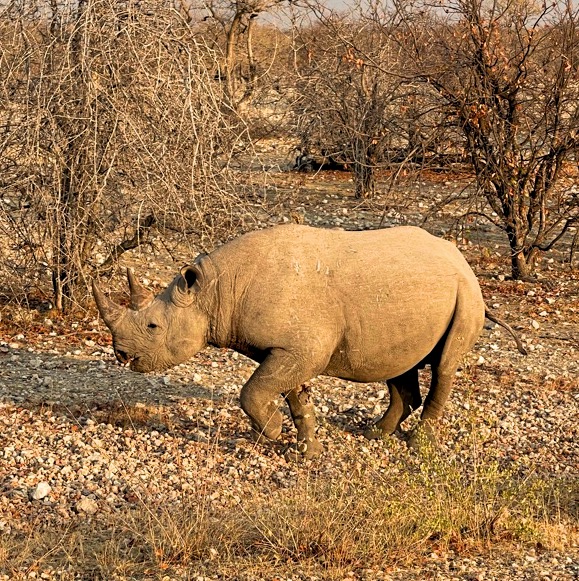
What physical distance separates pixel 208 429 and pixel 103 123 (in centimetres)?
353

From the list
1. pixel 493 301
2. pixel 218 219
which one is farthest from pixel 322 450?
pixel 493 301

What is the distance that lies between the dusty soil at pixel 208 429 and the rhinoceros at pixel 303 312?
1.66 ft

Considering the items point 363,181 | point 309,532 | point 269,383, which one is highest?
point 269,383

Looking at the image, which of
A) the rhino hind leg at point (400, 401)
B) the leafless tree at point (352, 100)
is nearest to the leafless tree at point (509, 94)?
the leafless tree at point (352, 100)

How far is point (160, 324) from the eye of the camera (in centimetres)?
838

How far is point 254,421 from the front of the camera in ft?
27.5

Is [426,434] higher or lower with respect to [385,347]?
lower

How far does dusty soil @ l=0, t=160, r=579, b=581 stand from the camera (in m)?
6.75

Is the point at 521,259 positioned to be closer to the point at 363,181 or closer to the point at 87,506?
the point at 363,181

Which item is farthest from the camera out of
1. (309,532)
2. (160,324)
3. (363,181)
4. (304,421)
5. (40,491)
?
(363,181)

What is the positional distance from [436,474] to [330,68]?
13.7m

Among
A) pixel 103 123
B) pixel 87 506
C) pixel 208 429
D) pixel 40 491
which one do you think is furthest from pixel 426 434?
pixel 103 123

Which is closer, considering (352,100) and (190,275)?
(190,275)

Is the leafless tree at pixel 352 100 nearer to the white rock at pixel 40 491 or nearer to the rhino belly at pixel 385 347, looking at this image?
the rhino belly at pixel 385 347
